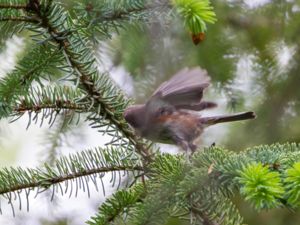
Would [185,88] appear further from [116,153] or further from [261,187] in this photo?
[261,187]

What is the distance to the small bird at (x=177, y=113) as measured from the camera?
153 cm

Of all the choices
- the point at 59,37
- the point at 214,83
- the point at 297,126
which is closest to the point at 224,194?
the point at 59,37

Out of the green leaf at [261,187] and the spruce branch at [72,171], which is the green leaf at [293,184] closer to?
A: the green leaf at [261,187]

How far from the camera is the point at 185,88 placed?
1.52 m

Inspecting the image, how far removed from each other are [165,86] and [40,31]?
0.34 metres

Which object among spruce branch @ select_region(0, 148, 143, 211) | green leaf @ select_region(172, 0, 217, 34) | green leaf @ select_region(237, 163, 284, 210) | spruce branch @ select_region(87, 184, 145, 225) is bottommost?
green leaf @ select_region(237, 163, 284, 210)

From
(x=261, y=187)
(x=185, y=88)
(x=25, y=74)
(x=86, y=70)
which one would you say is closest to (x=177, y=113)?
(x=185, y=88)

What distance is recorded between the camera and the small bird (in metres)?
1.53

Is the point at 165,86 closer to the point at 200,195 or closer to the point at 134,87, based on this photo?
the point at 200,195

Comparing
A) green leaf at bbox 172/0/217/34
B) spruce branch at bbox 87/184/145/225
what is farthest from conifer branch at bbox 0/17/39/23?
spruce branch at bbox 87/184/145/225

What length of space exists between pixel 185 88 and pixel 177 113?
0.16 metres

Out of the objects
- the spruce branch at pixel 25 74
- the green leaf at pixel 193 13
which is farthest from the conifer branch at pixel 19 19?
the green leaf at pixel 193 13

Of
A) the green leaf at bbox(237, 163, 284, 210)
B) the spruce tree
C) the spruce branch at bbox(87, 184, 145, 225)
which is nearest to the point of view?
the green leaf at bbox(237, 163, 284, 210)

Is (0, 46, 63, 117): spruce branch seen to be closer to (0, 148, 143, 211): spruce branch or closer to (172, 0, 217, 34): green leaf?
(0, 148, 143, 211): spruce branch
